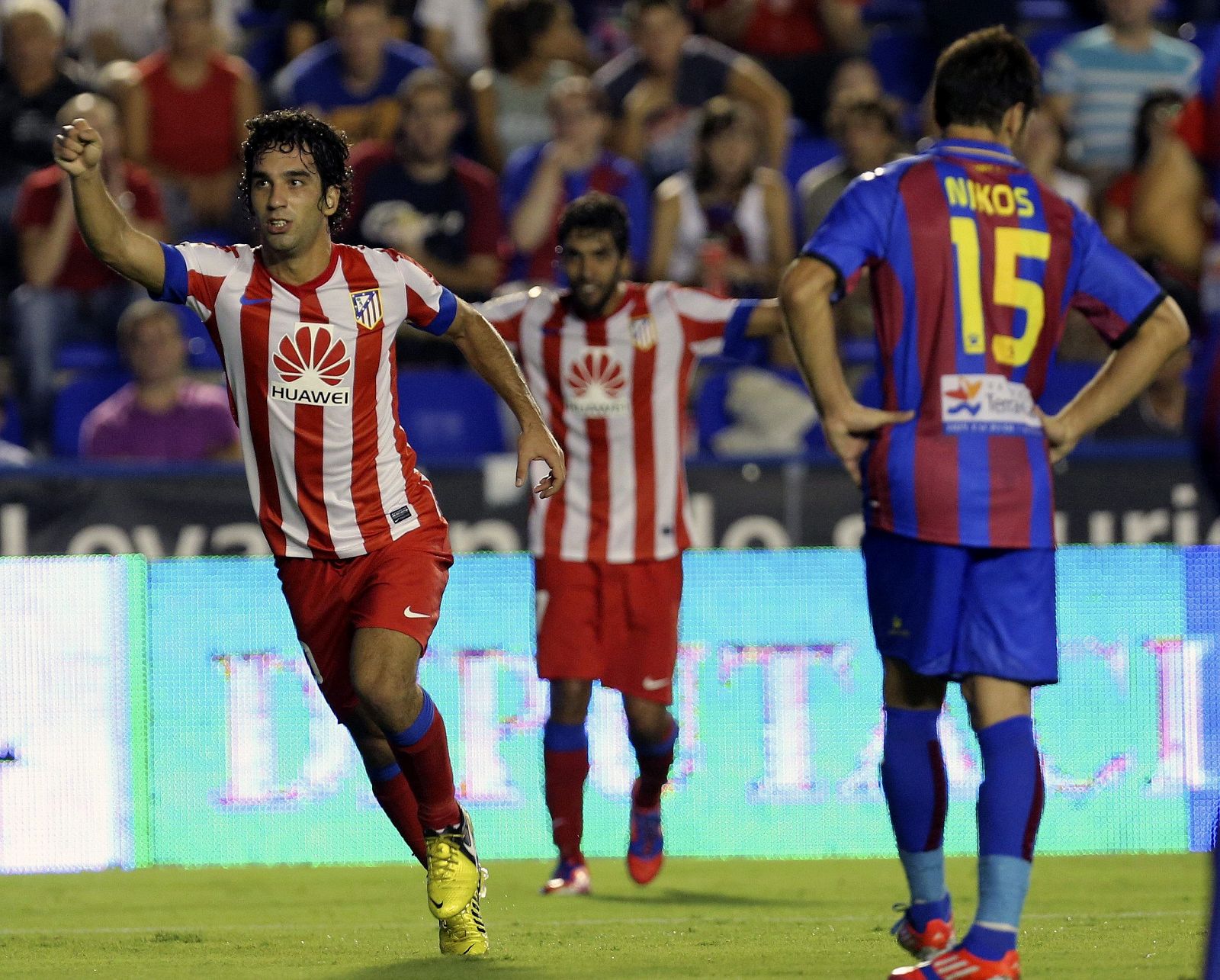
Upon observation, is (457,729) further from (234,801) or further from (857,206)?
(857,206)

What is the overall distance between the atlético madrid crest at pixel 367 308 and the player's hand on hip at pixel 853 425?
4.52 ft

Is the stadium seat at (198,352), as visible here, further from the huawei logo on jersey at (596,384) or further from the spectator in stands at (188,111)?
the huawei logo on jersey at (596,384)

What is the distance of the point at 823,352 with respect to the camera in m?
4.59

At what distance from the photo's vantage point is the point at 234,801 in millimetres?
7789

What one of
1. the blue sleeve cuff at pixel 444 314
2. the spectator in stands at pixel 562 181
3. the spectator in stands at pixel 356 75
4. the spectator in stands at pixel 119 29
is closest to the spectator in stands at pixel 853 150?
the spectator in stands at pixel 562 181

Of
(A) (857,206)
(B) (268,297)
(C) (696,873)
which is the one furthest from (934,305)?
(C) (696,873)

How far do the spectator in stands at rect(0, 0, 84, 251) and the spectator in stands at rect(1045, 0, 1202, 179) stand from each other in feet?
17.8

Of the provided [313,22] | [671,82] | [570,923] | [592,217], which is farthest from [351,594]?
[313,22]

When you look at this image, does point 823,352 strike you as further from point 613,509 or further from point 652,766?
point 652,766

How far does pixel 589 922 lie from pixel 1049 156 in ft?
19.8

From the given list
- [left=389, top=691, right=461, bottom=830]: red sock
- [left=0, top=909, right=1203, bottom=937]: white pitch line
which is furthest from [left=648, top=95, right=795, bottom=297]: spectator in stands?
[left=389, top=691, right=461, bottom=830]: red sock

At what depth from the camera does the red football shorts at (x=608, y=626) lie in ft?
23.7

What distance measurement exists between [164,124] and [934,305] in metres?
7.46

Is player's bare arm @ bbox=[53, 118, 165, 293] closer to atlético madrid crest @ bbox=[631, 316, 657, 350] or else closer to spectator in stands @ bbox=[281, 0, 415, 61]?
atlético madrid crest @ bbox=[631, 316, 657, 350]
